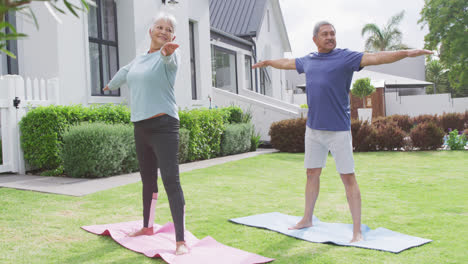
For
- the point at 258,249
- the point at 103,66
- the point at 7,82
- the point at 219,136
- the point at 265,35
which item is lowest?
the point at 258,249

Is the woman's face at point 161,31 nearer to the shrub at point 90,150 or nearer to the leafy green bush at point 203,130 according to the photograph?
the shrub at point 90,150

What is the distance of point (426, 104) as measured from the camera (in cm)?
2872

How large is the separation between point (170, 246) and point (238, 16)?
2054 cm

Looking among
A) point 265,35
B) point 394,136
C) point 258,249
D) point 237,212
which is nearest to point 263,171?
point 237,212

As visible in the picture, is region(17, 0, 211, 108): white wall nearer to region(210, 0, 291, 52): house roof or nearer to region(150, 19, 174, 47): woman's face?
region(150, 19, 174, 47): woman's face

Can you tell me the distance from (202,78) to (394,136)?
252 inches

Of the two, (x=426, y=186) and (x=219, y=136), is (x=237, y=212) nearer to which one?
(x=426, y=186)

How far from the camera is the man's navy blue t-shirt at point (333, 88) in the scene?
3.89 m

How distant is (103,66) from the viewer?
10.0 m

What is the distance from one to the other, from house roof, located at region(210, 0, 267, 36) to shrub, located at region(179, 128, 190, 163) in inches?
494

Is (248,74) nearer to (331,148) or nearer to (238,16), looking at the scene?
(238,16)

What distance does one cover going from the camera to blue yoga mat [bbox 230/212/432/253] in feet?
12.0

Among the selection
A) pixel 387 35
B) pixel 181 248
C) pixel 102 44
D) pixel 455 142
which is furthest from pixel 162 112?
pixel 387 35

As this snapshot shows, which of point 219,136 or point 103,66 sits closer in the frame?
point 103,66
